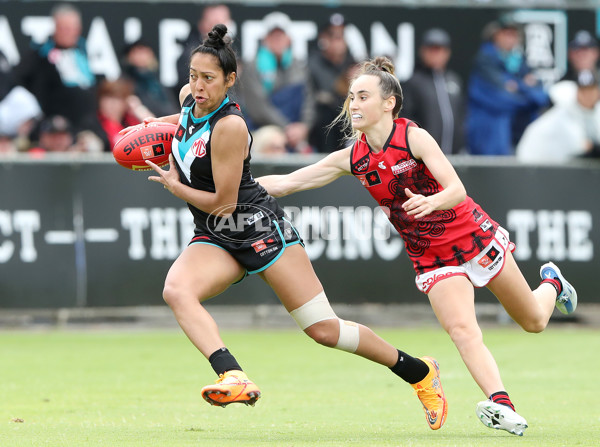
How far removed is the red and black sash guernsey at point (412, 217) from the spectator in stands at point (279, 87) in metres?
7.38

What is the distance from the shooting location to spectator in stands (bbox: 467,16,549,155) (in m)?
15.2

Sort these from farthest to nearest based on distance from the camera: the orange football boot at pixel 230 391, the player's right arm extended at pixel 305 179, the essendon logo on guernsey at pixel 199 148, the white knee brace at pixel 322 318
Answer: the player's right arm extended at pixel 305 179 < the white knee brace at pixel 322 318 < the essendon logo on guernsey at pixel 199 148 < the orange football boot at pixel 230 391

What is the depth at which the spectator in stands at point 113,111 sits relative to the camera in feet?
44.7

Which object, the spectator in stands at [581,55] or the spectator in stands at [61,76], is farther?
Result: the spectator in stands at [581,55]

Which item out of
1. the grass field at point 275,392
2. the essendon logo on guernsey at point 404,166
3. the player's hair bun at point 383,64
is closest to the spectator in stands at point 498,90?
the grass field at point 275,392

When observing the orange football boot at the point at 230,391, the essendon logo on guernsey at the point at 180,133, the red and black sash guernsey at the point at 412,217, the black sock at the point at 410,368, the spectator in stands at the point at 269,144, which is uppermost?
the essendon logo on guernsey at the point at 180,133

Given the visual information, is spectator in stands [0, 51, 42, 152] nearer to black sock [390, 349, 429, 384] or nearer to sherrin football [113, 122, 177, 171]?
sherrin football [113, 122, 177, 171]

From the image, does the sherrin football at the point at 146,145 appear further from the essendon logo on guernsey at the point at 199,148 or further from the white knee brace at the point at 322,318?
the white knee brace at the point at 322,318

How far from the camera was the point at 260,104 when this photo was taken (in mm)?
14469

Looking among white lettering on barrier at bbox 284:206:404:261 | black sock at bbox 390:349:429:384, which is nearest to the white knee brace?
black sock at bbox 390:349:429:384

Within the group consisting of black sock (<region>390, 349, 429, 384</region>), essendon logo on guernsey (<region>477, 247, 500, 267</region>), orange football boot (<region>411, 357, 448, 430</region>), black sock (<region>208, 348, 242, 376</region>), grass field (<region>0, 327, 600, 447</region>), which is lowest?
grass field (<region>0, 327, 600, 447</region>)

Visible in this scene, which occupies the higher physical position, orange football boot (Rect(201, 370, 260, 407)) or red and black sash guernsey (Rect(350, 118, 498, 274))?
red and black sash guernsey (Rect(350, 118, 498, 274))

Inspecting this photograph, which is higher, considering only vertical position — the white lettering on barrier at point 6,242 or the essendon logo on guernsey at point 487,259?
the essendon logo on guernsey at point 487,259

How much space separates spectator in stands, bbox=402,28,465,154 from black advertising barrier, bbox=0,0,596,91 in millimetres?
492
